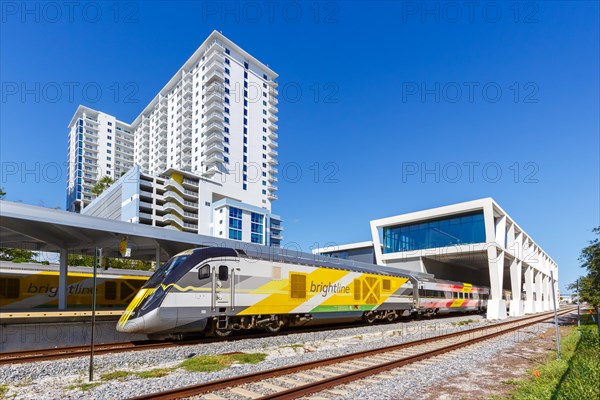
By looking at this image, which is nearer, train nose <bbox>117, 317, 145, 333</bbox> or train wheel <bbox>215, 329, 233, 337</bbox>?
train nose <bbox>117, 317, 145, 333</bbox>

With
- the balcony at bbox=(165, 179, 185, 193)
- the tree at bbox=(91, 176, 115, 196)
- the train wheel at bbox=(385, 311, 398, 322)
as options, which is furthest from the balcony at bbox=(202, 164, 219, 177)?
the train wheel at bbox=(385, 311, 398, 322)

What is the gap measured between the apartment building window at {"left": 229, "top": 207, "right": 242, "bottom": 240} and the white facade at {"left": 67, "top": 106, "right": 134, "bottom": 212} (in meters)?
71.0

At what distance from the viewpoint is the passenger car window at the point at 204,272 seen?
49.8ft

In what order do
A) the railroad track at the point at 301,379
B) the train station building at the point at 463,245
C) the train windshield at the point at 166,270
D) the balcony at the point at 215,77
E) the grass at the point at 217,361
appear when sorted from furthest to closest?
the balcony at the point at 215,77, the train station building at the point at 463,245, the train windshield at the point at 166,270, the grass at the point at 217,361, the railroad track at the point at 301,379

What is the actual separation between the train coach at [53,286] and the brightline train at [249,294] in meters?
9.50

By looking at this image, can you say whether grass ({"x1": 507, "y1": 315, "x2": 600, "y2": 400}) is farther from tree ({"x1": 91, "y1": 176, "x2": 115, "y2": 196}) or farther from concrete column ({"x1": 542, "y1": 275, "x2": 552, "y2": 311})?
tree ({"x1": 91, "y1": 176, "x2": 115, "y2": 196})

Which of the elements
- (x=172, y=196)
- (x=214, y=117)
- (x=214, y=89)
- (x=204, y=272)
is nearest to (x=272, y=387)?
(x=204, y=272)

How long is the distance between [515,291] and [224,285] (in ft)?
137

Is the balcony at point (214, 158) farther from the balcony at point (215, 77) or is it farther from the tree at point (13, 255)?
the tree at point (13, 255)

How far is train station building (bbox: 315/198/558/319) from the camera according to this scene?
135ft

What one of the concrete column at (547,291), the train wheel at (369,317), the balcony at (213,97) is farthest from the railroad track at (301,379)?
the balcony at (213,97)

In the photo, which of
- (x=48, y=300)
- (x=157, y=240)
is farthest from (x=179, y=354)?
(x=48, y=300)

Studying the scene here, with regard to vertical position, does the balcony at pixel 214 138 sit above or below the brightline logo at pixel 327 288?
above

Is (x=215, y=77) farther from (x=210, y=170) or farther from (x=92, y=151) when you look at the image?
(x=92, y=151)
